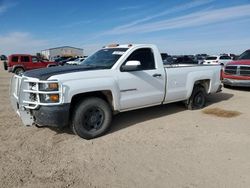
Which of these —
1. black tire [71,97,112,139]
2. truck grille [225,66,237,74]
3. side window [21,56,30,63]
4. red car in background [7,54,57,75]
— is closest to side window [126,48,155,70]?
black tire [71,97,112,139]

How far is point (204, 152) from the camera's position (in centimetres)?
435

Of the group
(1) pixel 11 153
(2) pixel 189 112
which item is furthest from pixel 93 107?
(2) pixel 189 112

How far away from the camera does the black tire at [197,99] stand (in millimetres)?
7316

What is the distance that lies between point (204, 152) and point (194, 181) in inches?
40.5

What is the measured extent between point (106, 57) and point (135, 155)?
8.37 feet

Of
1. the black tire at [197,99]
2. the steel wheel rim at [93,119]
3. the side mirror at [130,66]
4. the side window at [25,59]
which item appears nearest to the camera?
the steel wheel rim at [93,119]

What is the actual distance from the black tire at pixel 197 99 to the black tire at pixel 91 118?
3.03 m

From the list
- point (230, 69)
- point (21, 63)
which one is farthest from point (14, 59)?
point (230, 69)

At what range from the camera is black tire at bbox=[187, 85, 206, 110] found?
24.0ft

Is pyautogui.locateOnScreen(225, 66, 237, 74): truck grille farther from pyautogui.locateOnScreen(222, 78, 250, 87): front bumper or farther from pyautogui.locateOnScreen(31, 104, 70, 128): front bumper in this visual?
pyautogui.locateOnScreen(31, 104, 70, 128): front bumper

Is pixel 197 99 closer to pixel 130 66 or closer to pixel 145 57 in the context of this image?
pixel 145 57

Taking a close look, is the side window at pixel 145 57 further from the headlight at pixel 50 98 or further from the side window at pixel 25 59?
the side window at pixel 25 59

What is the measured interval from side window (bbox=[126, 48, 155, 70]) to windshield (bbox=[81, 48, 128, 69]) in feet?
0.88

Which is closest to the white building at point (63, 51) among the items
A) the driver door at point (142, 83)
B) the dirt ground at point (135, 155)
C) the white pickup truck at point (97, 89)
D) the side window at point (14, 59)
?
the side window at point (14, 59)
